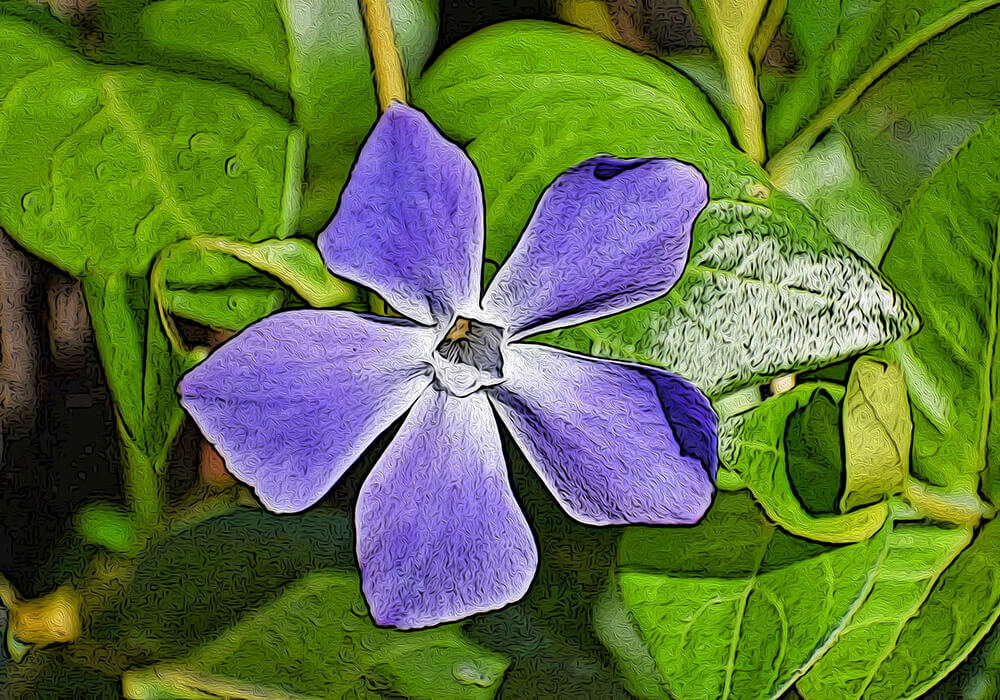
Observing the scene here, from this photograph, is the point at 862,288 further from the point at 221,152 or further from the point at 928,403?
the point at 221,152

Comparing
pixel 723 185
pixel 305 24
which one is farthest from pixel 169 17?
pixel 723 185

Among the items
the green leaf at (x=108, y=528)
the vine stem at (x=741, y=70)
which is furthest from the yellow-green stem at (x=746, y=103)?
the green leaf at (x=108, y=528)

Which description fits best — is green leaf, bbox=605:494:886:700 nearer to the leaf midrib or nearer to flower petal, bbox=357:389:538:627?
flower petal, bbox=357:389:538:627

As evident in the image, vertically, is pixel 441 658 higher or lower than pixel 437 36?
lower

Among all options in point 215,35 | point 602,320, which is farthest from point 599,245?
point 215,35

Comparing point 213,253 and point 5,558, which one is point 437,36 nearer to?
point 213,253
